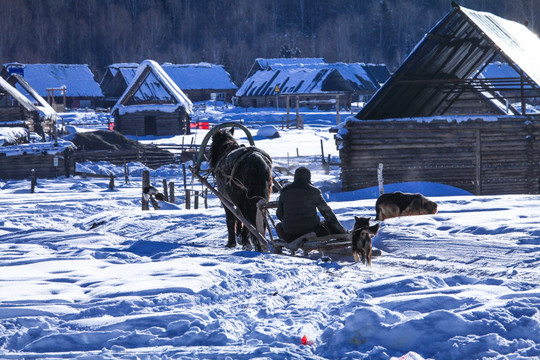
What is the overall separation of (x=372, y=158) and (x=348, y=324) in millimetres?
14952

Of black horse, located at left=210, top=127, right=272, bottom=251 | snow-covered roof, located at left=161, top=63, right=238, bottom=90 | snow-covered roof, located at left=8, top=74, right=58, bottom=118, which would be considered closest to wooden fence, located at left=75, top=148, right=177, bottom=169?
snow-covered roof, located at left=8, top=74, right=58, bottom=118

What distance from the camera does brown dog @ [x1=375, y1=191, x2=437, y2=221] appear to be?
12594 mm

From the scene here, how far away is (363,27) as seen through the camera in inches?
4882

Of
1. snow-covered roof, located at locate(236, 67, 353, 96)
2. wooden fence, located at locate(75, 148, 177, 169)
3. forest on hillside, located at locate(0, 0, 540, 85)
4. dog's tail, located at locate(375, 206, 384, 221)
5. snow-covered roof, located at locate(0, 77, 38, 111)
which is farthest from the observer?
forest on hillside, located at locate(0, 0, 540, 85)

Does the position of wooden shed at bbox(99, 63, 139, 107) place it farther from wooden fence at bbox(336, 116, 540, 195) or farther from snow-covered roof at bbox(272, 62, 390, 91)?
wooden fence at bbox(336, 116, 540, 195)

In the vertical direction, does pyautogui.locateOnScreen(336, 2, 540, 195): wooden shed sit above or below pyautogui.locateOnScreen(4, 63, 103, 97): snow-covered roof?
below

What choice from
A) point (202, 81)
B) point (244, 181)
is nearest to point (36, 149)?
point (244, 181)

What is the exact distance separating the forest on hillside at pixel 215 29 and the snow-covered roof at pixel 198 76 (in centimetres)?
2097

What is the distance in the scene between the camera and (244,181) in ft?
34.8

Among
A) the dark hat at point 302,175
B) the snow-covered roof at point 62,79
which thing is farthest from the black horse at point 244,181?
the snow-covered roof at point 62,79

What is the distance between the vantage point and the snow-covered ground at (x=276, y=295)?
212 inches

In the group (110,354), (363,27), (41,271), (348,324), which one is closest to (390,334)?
(348,324)

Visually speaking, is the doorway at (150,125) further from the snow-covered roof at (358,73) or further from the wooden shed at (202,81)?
the wooden shed at (202,81)

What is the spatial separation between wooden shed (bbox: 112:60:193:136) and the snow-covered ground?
37045 mm
